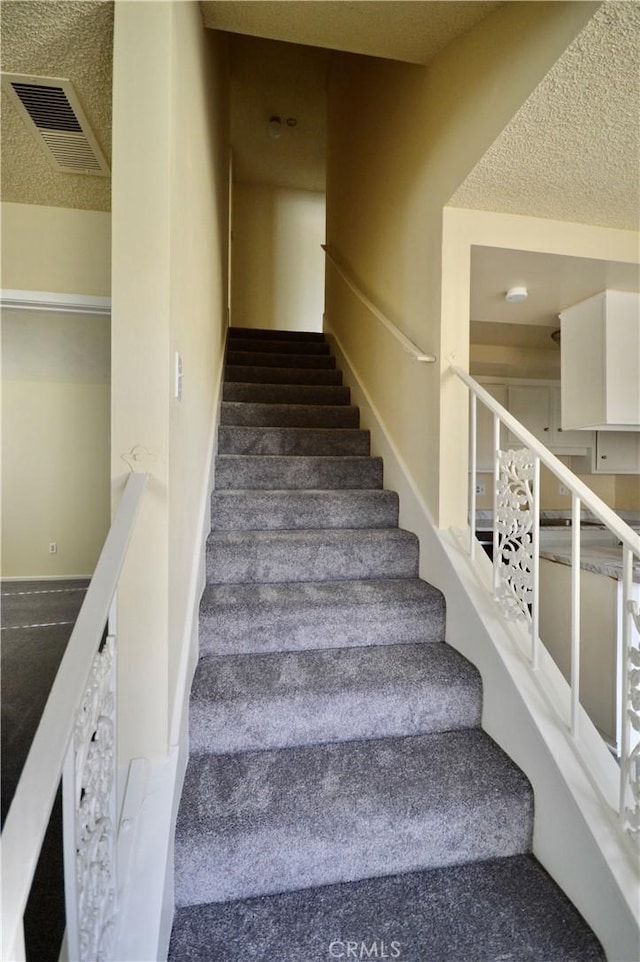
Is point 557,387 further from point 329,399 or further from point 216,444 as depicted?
point 216,444

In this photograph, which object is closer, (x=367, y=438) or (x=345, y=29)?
(x=345, y=29)

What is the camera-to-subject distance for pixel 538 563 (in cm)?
141

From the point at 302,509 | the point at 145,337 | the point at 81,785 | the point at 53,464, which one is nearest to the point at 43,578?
the point at 53,464

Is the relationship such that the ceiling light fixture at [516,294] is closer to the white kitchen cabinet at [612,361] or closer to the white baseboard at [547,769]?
the white kitchen cabinet at [612,361]

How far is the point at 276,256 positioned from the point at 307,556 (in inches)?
189

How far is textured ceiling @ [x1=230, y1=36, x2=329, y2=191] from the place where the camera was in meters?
3.69

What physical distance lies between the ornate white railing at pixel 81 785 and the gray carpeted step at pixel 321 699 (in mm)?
476

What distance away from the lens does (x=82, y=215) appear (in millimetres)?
2445

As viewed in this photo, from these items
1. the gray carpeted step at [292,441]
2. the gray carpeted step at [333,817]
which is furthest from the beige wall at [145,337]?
the gray carpeted step at [292,441]

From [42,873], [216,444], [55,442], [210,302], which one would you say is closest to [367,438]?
[216,444]

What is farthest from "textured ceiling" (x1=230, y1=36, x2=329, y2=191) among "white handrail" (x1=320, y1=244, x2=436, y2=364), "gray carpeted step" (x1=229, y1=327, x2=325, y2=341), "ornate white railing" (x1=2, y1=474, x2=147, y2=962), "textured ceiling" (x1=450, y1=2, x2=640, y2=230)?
"ornate white railing" (x1=2, y1=474, x2=147, y2=962)

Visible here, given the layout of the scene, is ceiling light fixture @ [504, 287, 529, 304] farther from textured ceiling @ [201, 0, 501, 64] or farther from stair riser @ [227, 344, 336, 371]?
stair riser @ [227, 344, 336, 371]

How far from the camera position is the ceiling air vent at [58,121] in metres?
1.41

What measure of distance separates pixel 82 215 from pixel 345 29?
1.64 m
